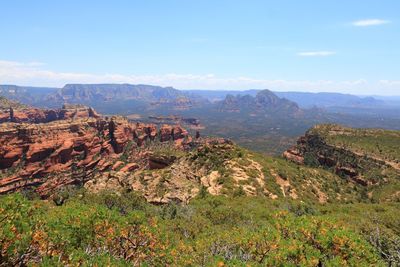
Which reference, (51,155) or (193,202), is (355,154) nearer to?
(193,202)

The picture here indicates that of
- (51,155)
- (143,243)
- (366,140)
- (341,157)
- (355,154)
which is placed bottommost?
(51,155)

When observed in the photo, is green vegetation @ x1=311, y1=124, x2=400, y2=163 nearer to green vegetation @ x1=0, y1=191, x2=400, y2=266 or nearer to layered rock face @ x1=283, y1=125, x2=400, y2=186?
layered rock face @ x1=283, y1=125, x2=400, y2=186

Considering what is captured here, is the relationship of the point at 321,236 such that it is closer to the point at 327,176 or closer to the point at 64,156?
the point at 327,176

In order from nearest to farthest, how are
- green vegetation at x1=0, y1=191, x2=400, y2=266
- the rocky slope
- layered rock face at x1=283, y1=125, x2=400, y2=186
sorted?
green vegetation at x1=0, y1=191, x2=400, y2=266, the rocky slope, layered rock face at x1=283, y1=125, x2=400, y2=186

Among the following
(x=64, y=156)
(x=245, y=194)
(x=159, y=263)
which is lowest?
(x=64, y=156)

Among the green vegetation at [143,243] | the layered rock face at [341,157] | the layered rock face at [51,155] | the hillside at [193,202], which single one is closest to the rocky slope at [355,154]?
the layered rock face at [341,157]

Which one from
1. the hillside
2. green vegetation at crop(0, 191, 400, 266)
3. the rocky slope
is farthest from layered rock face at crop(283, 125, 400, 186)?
green vegetation at crop(0, 191, 400, 266)

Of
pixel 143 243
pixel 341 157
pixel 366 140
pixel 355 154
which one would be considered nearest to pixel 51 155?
pixel 341 157

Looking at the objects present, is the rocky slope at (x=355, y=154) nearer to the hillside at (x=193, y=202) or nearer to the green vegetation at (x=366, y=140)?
the green vegetation at (x=366, y=140)

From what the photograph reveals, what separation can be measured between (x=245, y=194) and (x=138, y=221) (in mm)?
52420

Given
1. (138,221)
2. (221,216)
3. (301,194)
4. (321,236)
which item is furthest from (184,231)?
(301,194)

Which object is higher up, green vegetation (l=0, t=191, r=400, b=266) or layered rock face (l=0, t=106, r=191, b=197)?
green vegetation (l=0, t=191, r=400, b=266)

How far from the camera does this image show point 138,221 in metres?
26.8

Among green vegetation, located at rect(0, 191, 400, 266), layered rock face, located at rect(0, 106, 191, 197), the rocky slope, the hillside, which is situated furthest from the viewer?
layered rock face, located at rect(0, 106, 191, 197)
